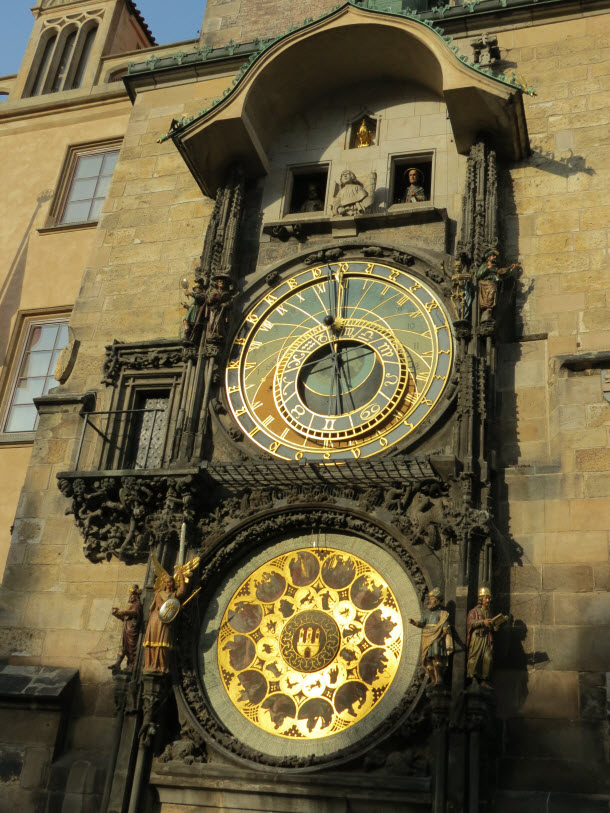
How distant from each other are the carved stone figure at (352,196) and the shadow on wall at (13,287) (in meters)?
4.62

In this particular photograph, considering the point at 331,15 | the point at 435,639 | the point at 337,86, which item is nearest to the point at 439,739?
the point at 435,639

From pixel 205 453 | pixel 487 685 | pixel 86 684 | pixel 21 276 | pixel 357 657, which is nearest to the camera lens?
pixel 487 685

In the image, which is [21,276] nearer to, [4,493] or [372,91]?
[4,493]

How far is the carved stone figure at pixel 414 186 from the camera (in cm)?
1185

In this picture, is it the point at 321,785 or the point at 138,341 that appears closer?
the point at 321,785

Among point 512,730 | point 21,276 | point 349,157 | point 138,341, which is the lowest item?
point 512,730

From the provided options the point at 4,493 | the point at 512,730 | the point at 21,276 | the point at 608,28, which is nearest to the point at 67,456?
the point at 4,493

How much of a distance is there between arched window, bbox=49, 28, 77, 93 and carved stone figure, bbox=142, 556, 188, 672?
9.30m

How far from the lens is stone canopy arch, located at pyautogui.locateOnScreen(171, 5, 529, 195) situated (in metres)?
11.5

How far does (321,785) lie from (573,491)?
3.32 meters

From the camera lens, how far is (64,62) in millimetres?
16703

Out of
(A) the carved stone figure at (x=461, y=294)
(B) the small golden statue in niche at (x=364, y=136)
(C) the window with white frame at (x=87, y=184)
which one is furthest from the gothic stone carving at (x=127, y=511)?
(C) the window with white frame at (x=87, y=184)

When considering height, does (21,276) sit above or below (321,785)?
above

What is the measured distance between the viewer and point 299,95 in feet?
41.9
